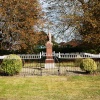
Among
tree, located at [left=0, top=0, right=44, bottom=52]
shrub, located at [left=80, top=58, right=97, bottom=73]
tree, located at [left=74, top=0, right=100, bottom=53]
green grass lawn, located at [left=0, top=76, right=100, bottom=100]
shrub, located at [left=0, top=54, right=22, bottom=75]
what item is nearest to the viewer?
green grass lawn, located at [left=0, top=76, right=100, bottom=100]

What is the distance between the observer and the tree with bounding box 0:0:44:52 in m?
26.3

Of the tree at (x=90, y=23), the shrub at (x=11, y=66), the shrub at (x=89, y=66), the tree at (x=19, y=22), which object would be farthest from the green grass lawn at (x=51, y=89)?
the tree at (x=19, y=22)

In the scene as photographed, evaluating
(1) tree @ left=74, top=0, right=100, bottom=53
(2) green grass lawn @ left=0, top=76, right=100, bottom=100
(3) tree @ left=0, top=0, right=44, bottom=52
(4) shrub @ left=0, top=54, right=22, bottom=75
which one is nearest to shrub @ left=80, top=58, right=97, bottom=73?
(2) green grass lawn @ left=0, top=76, right=100, bottom=100

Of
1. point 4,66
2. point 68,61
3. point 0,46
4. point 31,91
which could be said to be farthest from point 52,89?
point 0,46

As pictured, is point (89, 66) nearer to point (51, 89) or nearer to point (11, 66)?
point (11, 66)

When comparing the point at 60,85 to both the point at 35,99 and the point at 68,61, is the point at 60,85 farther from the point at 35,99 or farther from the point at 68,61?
the point at 68,61

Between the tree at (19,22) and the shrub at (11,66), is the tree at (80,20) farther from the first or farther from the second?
the shrub at (11,66)

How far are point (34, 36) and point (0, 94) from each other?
55.7 ft

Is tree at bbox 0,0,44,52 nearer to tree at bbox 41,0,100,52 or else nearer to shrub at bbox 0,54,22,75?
tree at bbox 41,0,100,52

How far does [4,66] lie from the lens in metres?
15.9

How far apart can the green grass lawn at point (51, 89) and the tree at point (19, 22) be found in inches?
515

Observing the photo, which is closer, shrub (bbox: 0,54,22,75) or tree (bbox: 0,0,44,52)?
Answer: shrub (bbox: 0,54,22,75)

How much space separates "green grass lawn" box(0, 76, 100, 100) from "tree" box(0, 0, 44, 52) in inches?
515

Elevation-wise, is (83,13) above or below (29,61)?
above
